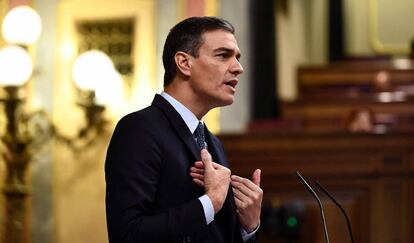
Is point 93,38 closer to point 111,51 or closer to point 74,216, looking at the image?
point 111,51

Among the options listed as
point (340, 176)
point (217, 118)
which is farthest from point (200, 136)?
point (217, 118)

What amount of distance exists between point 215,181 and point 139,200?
17 cm

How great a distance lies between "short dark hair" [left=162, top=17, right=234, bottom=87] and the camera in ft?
6.97

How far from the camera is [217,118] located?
6.34m

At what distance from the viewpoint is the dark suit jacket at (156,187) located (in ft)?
6.34

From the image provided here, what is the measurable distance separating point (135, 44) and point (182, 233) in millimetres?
4528

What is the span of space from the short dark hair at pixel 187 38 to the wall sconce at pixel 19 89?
2.97 metres

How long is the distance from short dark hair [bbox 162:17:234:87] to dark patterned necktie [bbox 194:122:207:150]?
0.39ft

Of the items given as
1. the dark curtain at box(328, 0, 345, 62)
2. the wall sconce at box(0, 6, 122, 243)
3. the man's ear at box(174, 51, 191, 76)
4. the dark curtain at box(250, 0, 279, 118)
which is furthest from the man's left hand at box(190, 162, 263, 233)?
the dark curtain at box(328, 0, 345, 62)

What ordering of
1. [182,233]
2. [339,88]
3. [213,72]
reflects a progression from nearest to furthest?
[182,233] → [213,72] → [339,88]

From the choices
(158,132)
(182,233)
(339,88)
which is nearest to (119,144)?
(158,132)

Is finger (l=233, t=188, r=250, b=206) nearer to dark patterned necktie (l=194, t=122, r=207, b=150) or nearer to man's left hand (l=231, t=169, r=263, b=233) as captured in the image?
man's left hand (l=231, t=169, r=263, b=233)

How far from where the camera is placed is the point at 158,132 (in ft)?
6.70

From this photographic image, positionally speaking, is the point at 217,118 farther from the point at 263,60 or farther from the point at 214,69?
the point at 214,69
